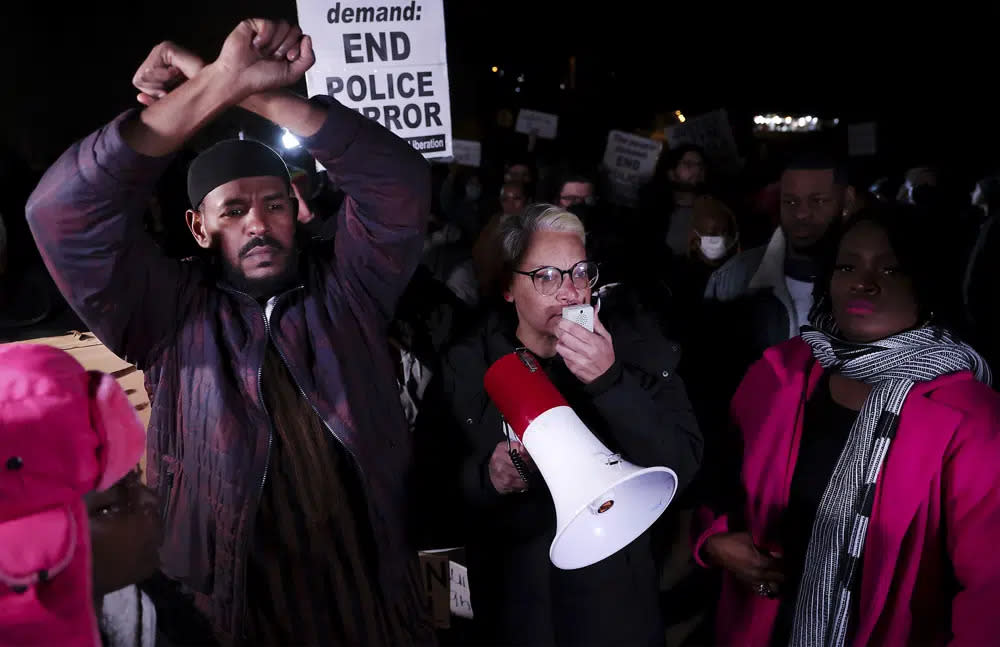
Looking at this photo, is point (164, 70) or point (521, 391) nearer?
point (164, 70)

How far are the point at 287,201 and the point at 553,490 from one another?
43.0 inches

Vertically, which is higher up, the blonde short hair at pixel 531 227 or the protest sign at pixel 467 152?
the protest sign at pixel 467 152

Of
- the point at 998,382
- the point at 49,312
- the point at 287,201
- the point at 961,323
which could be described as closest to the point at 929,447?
the point at 961,323

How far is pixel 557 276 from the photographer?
2.09 m

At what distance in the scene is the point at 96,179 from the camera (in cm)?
145

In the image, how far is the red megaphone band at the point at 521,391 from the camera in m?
1.61

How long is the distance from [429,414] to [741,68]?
61.0 ft

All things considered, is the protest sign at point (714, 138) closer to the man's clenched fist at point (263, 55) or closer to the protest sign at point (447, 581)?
the protest sign at point (447, 581)

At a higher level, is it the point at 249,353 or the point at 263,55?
the point at 263,55

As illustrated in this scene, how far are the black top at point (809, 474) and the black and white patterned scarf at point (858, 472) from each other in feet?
0.25

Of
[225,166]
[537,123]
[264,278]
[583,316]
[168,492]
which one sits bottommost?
[168,492]

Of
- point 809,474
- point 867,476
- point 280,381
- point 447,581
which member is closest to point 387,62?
point 280,381

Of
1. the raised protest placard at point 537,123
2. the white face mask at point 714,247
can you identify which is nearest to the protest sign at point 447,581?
the white face mask at point 714,247

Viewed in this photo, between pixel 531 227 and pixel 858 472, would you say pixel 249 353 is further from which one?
pixel 858 472
